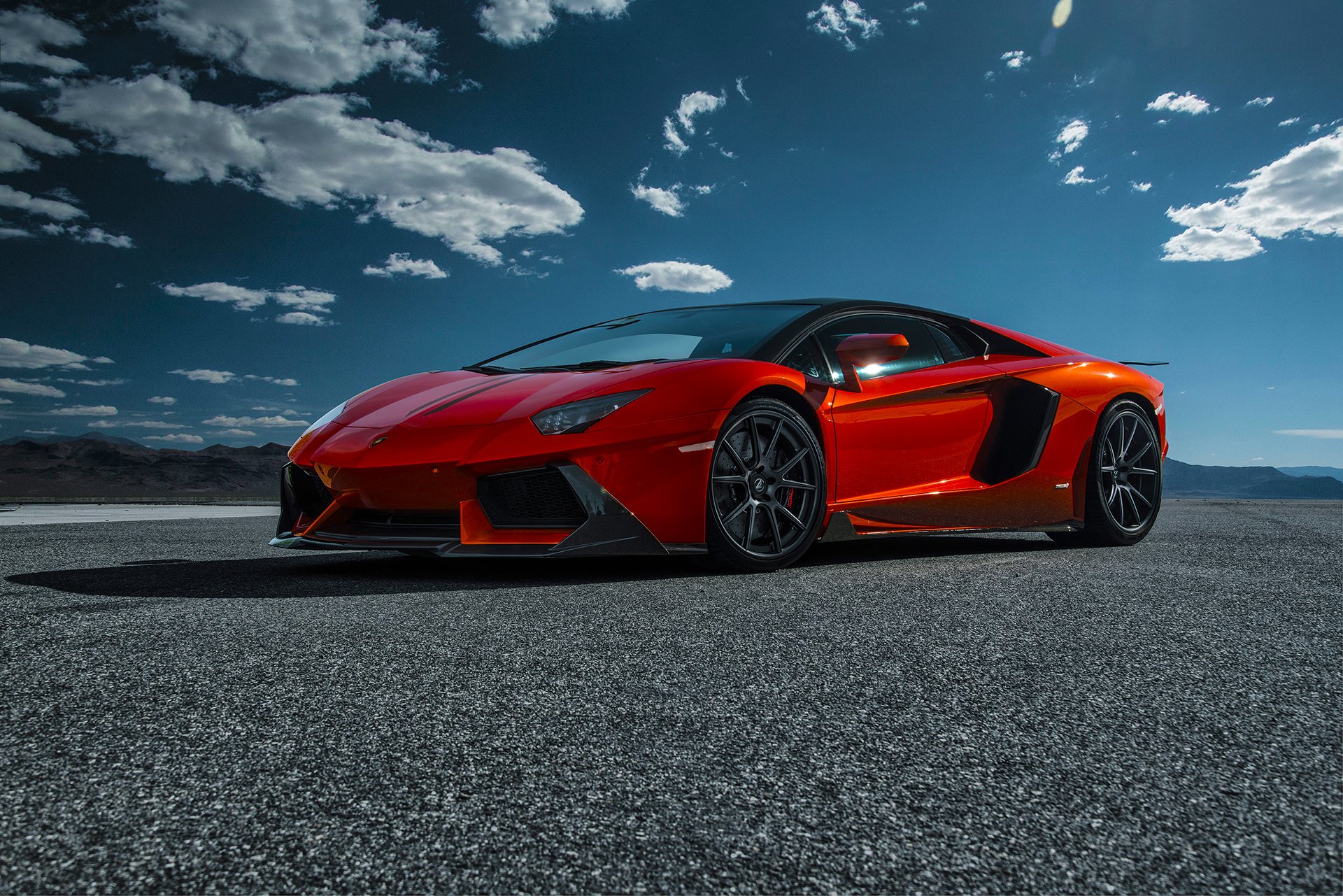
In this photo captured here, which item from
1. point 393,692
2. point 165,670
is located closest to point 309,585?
point 165,670

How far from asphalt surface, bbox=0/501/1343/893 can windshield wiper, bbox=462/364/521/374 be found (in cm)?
144

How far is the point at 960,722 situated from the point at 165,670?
1484 millimetres

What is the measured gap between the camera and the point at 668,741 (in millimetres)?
1311

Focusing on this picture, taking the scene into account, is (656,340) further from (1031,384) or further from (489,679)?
(489,679)

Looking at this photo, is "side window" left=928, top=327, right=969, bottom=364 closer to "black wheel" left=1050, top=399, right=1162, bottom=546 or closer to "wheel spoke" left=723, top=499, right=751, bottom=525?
"black wheel" left=1050, top=399, right=1162, bottom=546

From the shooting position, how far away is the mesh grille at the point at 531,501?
293 cm

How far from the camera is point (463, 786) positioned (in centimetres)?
113

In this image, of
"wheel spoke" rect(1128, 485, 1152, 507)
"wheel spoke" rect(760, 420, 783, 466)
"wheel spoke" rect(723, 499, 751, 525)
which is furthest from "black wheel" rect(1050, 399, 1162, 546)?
"wheel spoke" rect(723, 499, 751, 525)

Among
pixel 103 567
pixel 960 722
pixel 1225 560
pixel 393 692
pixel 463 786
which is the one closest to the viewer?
pixel 463 786

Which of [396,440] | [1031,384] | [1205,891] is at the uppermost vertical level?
[1031,384]

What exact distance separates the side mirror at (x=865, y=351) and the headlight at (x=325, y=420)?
6.81 feet

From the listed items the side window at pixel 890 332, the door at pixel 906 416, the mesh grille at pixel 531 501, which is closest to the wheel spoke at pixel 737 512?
the door at pixel 906 416

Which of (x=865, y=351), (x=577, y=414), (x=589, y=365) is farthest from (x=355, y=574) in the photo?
(x=865, y=351)

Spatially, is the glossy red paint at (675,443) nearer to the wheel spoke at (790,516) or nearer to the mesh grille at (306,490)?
the mesh grille at (306,490)
